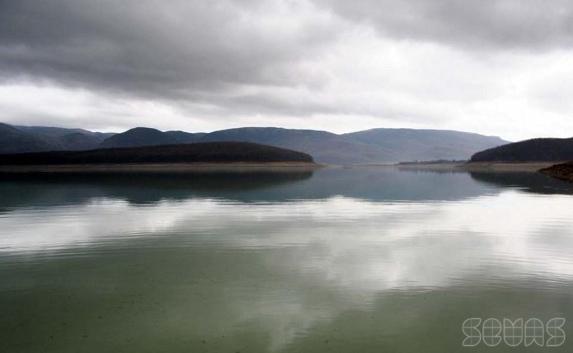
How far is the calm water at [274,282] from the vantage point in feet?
33.0

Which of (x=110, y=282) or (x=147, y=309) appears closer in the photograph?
(x=147, y=309)

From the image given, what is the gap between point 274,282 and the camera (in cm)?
1417

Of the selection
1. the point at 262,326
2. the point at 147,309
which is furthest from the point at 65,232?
→ the point at 262,326

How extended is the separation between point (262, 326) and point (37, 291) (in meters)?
8.09

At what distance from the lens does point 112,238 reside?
22.8 m

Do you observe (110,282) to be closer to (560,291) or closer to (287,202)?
(560,291)
